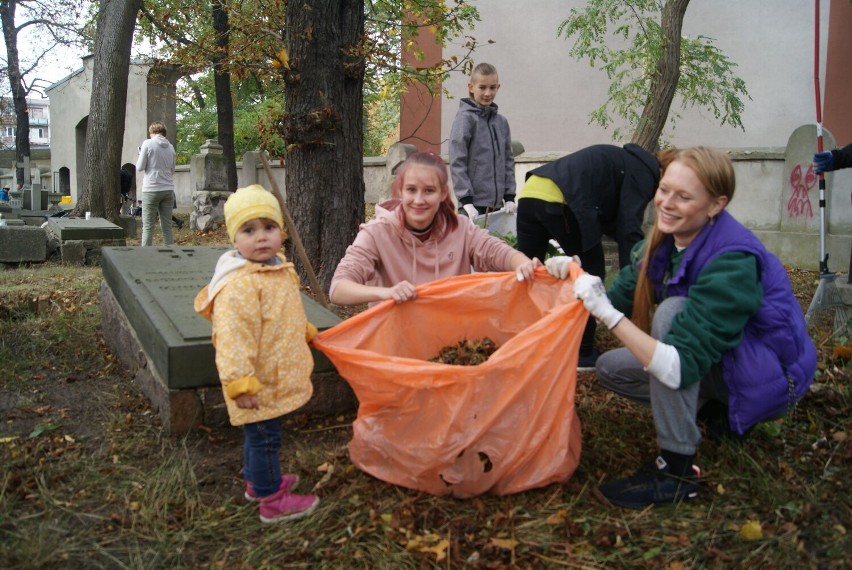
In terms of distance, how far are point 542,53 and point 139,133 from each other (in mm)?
11818

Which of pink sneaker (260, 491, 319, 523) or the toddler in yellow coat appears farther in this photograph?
pink sneaker (260, 491, 319, 523)

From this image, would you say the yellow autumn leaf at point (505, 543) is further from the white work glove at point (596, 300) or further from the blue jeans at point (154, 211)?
the blue jeans at point (154, 211)

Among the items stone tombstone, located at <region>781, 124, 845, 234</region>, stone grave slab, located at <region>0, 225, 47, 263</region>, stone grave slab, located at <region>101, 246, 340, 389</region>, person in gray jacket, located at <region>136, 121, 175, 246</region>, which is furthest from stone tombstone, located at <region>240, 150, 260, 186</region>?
stone grave slab, located at <region>101, 246, 340, 389</region>

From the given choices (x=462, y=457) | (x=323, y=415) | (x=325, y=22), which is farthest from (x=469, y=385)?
(x=325, y=22)

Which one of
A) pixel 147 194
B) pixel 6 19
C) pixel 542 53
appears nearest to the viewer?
pixel 147 194

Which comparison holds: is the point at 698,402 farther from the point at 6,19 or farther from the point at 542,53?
the point at 6,19

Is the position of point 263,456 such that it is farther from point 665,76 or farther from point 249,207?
point 665,76

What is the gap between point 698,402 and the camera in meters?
2.48

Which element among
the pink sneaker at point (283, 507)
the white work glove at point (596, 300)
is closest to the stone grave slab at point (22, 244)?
the pink sneaker at point (283, 507)

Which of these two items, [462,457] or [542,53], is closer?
[462,457]

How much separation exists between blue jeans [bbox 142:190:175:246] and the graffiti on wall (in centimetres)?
686

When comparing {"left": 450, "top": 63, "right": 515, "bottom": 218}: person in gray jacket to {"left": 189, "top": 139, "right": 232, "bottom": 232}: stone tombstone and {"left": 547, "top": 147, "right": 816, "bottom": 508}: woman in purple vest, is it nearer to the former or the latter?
{"left": 547, "top": 147, "right": 816, "bottom": 508}: woman in purple vest

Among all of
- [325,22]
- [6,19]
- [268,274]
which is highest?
[6,19]

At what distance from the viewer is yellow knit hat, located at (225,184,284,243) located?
2.15 meters
